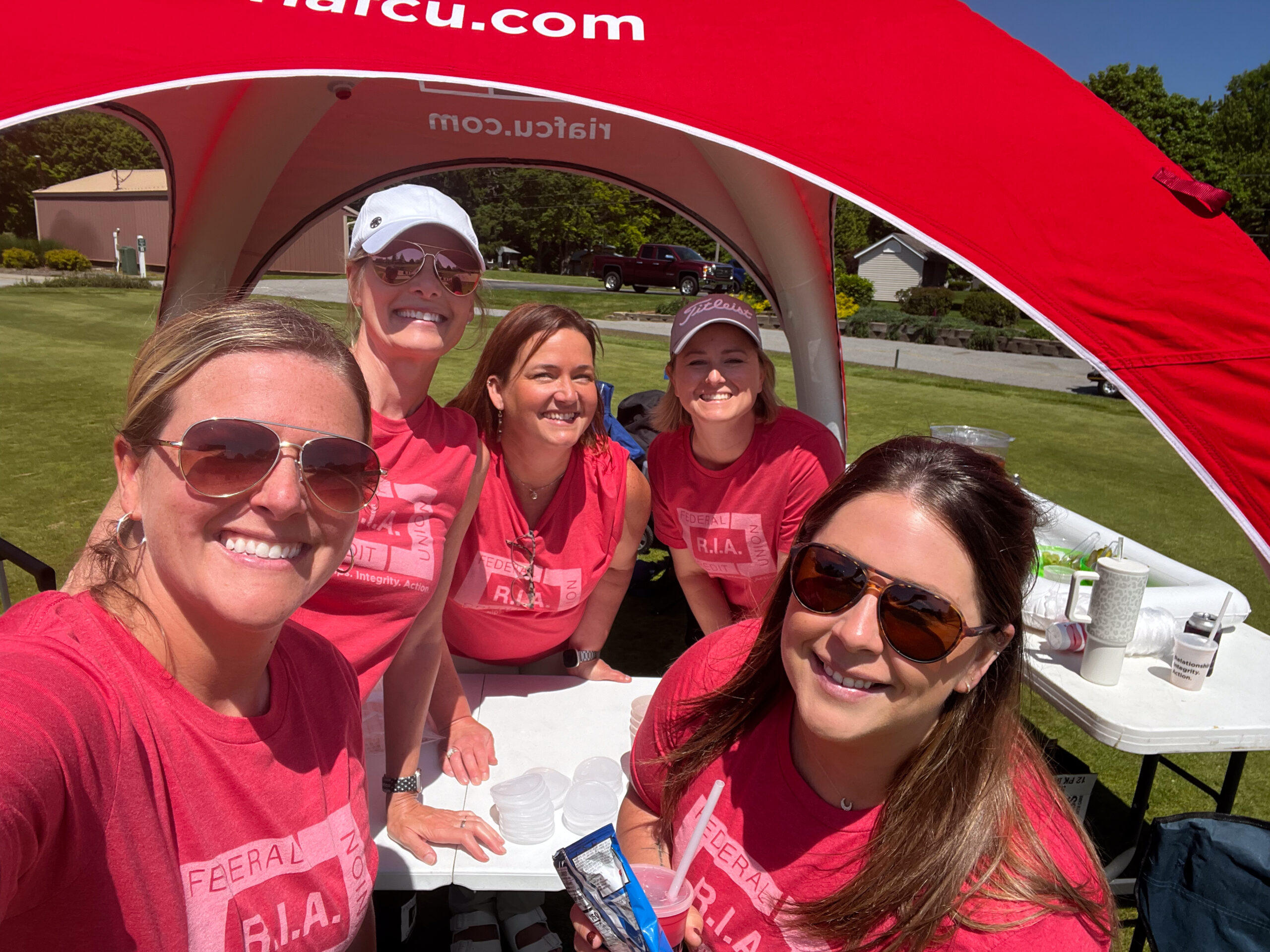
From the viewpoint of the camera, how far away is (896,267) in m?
45.7

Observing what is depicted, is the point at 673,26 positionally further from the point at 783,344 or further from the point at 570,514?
the point at 783,344

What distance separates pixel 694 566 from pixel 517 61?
85.8 inches

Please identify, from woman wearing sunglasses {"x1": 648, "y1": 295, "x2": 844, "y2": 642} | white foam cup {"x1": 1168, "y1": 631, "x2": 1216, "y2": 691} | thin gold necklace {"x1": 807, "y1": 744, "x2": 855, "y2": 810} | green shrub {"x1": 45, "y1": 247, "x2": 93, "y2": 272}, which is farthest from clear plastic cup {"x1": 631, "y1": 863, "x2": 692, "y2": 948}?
green shrub {"x1": 45, "y1": 247, "x2": 93, "y2": 272}

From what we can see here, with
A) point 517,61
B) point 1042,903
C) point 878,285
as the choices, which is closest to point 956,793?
point 1042,903

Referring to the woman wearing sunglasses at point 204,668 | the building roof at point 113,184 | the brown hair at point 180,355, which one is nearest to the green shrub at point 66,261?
the building roof at point 113,184

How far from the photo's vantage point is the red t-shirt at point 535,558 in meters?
2.91

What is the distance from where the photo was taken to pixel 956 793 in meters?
1.53

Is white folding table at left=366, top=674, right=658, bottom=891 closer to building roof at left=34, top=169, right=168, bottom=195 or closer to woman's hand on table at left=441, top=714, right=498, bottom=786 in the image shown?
woman's hand on table at left=441, top=714, right=498, bottom=786

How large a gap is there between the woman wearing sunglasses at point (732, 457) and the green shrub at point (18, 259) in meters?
33.6

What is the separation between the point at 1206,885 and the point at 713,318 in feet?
7.68

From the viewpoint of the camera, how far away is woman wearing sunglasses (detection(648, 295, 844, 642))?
3.35 m

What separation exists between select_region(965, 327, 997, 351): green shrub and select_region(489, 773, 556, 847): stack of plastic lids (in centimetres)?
2329

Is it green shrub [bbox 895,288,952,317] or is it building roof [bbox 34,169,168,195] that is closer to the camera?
green shrub [bbox 895,288,952,317]

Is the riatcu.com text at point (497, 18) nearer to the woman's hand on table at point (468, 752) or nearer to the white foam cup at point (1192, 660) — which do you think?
the woman's hand on table at point (468, 752)
